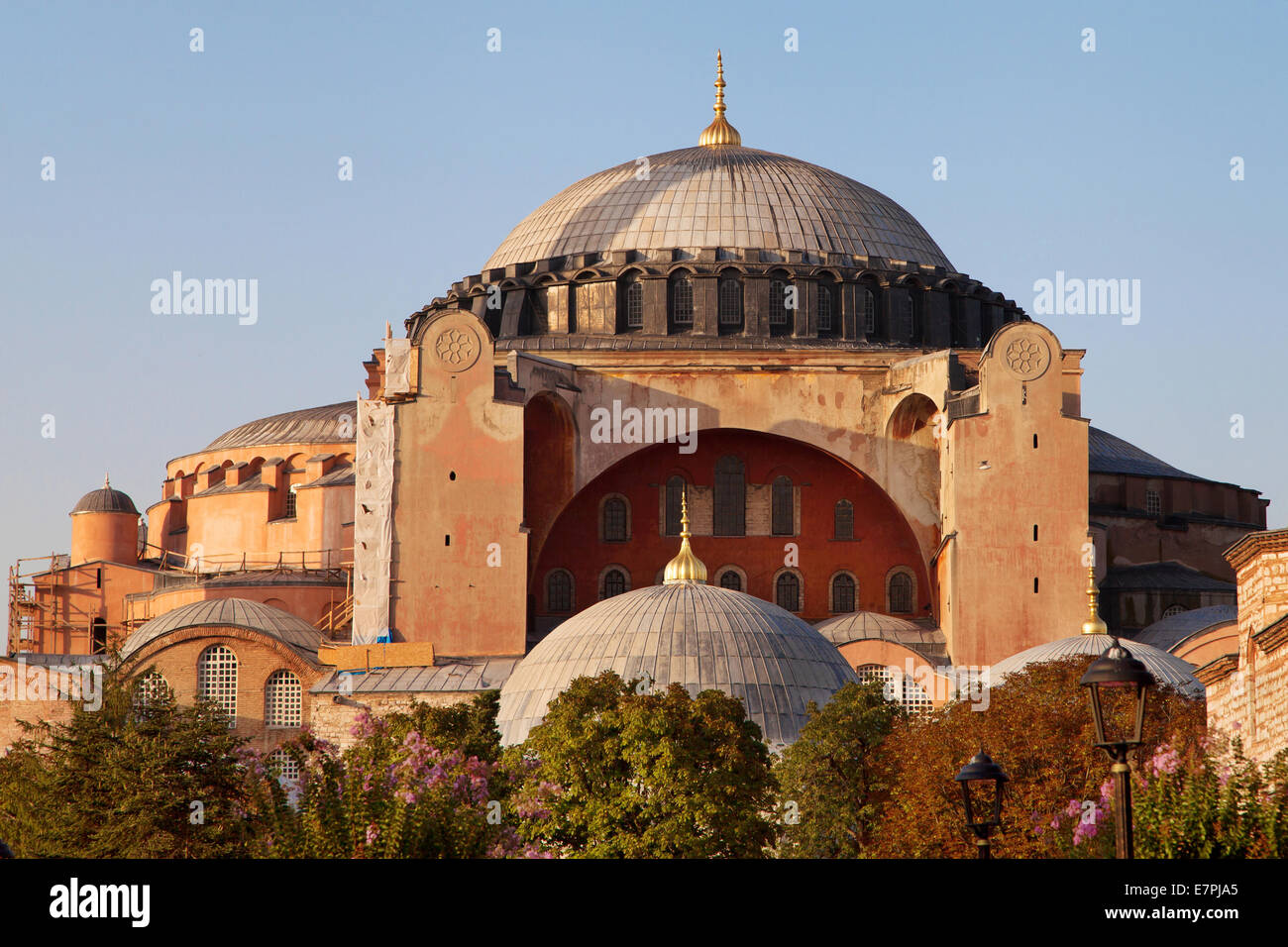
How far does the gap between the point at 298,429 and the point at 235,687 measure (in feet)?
59.3

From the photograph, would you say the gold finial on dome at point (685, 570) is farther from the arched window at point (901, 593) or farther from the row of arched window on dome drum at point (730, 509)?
the arched window at point (901, 593)

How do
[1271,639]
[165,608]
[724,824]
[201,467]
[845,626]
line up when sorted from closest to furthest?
[1271,639] → [724,824] → [845,626] → [165,608] → [201,467]

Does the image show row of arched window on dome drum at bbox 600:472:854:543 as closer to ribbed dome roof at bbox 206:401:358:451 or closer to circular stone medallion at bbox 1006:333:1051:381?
circular stone medallion at bbox 1006:333:1051:381

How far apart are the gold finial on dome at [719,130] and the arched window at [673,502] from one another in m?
11.1

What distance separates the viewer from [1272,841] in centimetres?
1639

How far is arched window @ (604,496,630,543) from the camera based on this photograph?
49406mm

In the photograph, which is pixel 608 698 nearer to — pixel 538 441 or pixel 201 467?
pixel 538 441

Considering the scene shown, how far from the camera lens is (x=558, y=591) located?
161ft

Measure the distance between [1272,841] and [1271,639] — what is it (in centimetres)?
592

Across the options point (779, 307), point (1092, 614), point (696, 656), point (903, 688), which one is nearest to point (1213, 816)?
point (696, 656)

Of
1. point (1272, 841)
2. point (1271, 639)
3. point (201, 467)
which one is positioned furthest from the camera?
point (201, 467)

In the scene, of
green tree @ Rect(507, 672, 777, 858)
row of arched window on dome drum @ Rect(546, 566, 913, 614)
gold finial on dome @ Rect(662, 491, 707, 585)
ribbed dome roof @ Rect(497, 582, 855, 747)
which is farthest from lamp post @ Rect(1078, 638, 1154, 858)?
row of arched window on dome drum @ Rect(546, 566, 913, 614)

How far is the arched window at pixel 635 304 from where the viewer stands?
51.2m
